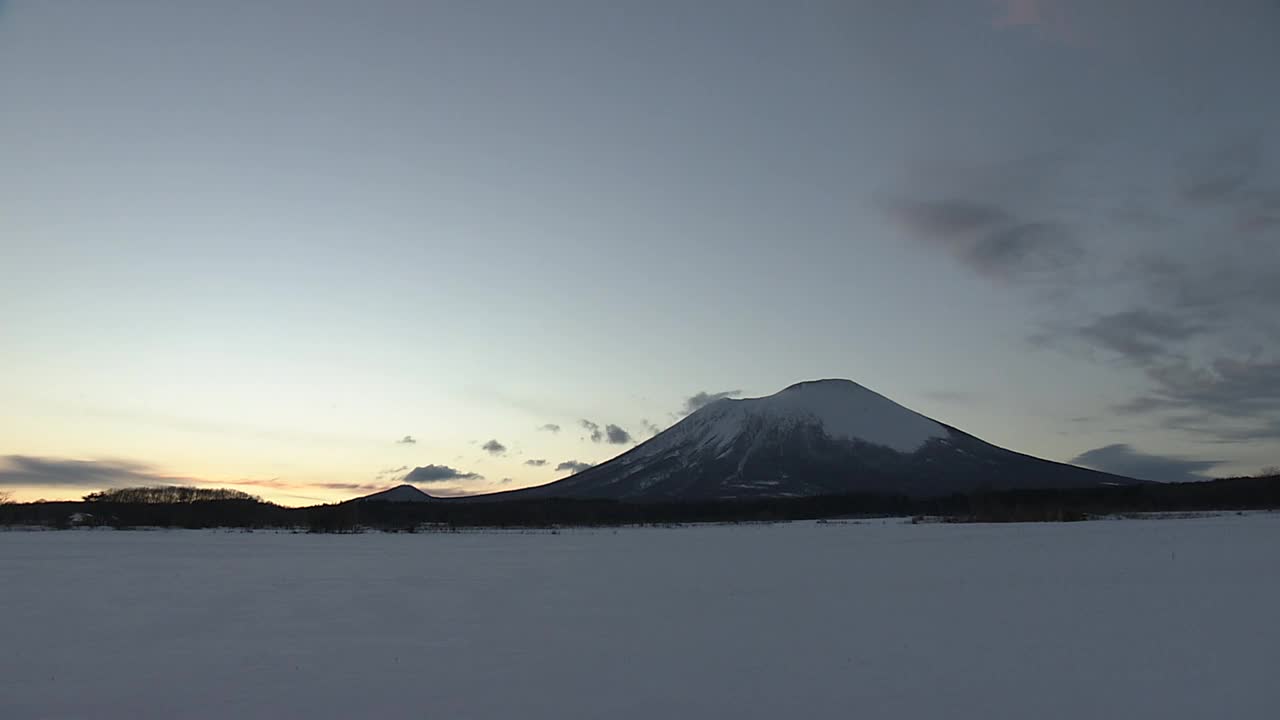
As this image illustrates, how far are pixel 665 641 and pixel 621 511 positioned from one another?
117419mm

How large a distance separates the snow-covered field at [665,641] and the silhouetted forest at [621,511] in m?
54.0

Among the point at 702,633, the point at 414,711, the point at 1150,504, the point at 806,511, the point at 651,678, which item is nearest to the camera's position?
the point at 414,711

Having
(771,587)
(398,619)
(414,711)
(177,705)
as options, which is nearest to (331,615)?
(398,619)

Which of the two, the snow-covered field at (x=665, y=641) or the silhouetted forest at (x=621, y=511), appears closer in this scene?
the snow-covered field at (x=665, y=641)

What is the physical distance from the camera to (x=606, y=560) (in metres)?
35.2

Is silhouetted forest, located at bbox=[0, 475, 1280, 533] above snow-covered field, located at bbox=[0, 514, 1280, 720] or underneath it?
above

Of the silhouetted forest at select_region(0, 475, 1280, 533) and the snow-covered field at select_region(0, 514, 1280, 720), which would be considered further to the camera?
the silhouetted forest at select_region(0, 475, 1280, 533)

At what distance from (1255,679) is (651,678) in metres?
7.75

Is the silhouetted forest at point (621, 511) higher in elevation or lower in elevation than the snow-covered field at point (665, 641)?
higher

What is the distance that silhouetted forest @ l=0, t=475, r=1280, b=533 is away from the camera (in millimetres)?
92812

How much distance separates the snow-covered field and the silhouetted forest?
177 feet

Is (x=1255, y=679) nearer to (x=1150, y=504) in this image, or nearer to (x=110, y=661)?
(x=110, y=661)

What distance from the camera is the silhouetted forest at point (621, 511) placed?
92.8 m

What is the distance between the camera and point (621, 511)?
432 feet
